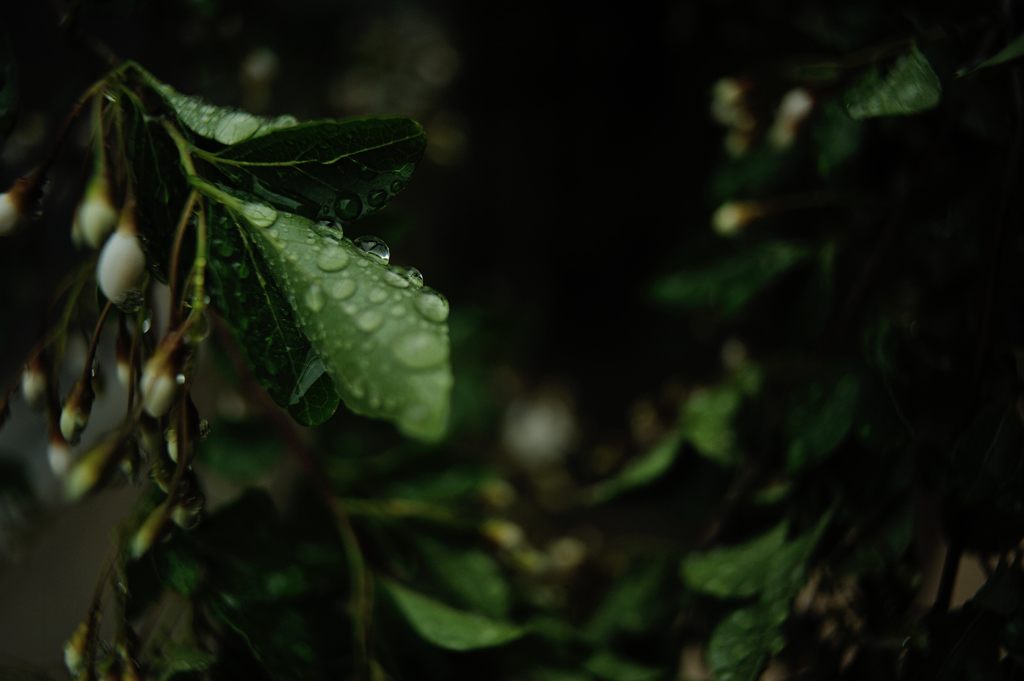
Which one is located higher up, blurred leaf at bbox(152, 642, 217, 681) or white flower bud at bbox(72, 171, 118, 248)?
white flower bud at bbox(72, 171, 118, 248)

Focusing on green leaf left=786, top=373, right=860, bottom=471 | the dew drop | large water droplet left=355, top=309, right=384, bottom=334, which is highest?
the dew drop

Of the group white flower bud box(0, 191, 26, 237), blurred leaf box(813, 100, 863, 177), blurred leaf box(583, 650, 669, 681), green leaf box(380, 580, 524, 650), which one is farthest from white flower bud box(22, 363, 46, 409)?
blurred leaf box(813, 100, 863, 177)

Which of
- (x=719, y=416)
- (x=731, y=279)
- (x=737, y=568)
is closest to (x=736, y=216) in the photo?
(x=731, y=279)

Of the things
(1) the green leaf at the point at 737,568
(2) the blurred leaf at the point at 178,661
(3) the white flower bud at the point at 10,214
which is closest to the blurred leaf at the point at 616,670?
(1) the green leaf at the point at 737,568

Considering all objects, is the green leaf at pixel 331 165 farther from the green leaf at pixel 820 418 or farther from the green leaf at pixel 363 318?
the green leaf at pixel 820 418

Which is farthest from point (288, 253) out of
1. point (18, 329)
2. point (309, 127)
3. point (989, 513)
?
point (18, 329)

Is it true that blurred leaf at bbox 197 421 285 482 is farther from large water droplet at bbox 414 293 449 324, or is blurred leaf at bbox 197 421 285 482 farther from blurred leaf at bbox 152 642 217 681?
large water droplet at bbox 414 293 449 324

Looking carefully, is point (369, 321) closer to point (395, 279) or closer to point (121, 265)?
point (395, 279)
